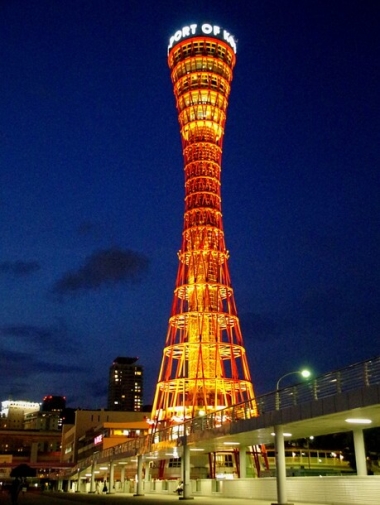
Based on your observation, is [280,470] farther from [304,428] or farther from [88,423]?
[88,423]

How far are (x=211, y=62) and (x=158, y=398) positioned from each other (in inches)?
1663

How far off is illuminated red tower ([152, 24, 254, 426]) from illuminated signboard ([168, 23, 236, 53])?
131 millimetres

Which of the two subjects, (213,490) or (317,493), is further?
(213,490)

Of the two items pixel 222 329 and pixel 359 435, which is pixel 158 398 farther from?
pixel 359 435

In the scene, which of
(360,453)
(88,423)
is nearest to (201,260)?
(360,453)

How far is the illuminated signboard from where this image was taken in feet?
257

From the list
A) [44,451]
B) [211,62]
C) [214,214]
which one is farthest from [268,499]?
[44,451]

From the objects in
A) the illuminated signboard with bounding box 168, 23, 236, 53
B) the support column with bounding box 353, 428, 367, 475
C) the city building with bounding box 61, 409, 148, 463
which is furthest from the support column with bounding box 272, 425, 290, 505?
the city building with bounding box 61, 409, 148, 463

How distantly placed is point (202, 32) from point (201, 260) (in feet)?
101

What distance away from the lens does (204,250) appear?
69.6 meters

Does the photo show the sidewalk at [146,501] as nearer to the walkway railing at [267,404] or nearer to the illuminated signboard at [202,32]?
the walkway railing at [267,404]

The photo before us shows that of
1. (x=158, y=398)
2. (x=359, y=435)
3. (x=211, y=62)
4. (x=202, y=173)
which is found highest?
(x=211, y=62)

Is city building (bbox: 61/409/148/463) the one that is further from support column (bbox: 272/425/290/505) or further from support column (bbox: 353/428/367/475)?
support column (bbox: 272/425/290/505)

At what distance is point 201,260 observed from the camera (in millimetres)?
69875
